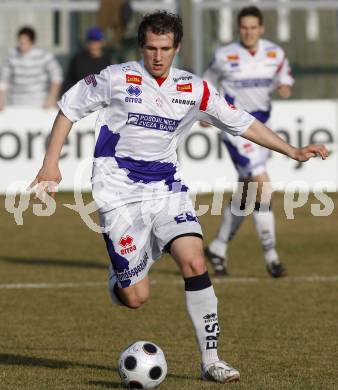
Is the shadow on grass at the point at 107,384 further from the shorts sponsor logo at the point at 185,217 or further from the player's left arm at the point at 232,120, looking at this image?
the player's left arm at the point at 232,120

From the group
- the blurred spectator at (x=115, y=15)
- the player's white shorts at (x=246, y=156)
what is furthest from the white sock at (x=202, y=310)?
the blurred spectator at (x=115, y=15)

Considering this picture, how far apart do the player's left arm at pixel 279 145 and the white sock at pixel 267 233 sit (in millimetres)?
4420

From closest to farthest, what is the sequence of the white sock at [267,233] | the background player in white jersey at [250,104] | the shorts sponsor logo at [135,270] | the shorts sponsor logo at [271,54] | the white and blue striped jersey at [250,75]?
the shorts sponsor logo at [135,270], the white sock at [267,233], the background player in white jersey at [250,104], the white and blue striped jersey at [250,75], the shorts sponsor logo at [271,54]

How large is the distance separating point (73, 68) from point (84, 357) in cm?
1215

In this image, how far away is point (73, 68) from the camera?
1989cm

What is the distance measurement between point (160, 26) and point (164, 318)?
310 cm

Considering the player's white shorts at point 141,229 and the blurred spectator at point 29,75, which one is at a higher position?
the player's white shorts at point 141,229

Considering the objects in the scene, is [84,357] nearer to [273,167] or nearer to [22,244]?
[22,244]

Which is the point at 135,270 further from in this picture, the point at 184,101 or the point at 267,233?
the point at 267,233

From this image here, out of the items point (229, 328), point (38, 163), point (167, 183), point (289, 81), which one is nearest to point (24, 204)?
point (38, 163)

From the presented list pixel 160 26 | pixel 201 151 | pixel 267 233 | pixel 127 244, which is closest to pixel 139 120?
pixel 160 26

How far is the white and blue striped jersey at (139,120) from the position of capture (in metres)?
7.54

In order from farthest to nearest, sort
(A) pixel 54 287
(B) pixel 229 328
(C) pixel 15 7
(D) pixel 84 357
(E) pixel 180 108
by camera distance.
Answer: (C) pixel 15 7
(A) pixel 54 287
(B) pixel 229 328
(D) pixel 84 357
(E) pixel 180 108

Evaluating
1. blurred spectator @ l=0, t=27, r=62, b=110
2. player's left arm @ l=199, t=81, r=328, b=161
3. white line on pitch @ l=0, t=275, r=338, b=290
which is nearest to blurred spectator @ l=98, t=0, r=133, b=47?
blurred spectator @ l=0, t=27, r=62, b=110
